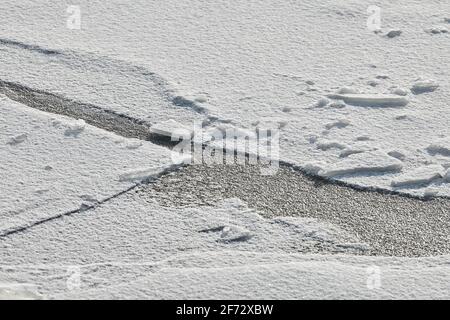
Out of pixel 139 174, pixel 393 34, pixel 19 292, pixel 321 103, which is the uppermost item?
pixel 393 34

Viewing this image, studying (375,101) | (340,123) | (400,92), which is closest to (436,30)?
(400,92)

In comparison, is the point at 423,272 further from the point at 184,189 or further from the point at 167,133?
the point at 167,133

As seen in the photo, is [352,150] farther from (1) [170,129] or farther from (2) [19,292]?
(2) [19,292]

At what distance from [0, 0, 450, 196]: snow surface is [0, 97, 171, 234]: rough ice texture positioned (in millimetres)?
283

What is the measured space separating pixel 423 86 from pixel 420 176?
77 centimetres

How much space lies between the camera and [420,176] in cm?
349

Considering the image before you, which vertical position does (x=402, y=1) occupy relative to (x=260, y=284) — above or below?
above

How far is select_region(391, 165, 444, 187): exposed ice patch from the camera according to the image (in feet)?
11.4

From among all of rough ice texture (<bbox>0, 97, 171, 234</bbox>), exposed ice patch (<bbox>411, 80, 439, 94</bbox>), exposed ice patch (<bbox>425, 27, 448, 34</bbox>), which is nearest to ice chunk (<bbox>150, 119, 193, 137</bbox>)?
rough ice texture (<bbox>0, 97, 171, 234</bbox>)

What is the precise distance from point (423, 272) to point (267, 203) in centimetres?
66

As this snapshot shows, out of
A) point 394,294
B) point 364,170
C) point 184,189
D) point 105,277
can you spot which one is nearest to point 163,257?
point 105,277

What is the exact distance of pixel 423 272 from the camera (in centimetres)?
290

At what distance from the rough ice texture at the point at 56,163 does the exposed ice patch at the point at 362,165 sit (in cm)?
63

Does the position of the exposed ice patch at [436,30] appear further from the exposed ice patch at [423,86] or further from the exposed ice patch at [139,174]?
the exposed ice patch at [139,174]
